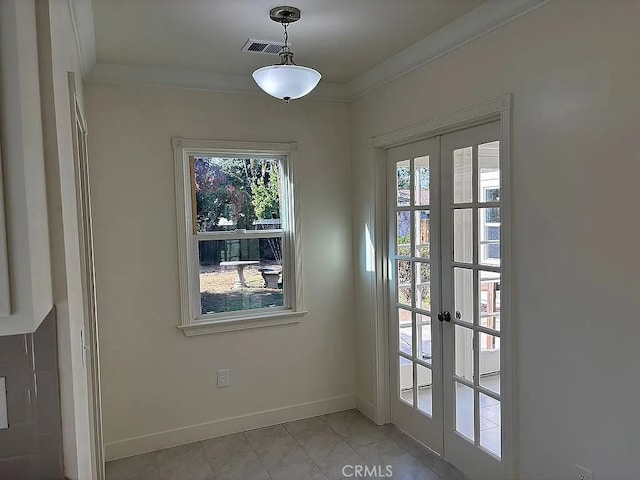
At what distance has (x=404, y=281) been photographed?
132 inches

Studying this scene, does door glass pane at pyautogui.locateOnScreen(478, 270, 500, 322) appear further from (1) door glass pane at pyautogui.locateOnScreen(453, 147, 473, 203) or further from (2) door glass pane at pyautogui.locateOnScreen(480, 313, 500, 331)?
(1) door glass pane at pyautogui.locateOnScreen(453, 147, 473, 203)

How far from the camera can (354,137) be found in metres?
3.75

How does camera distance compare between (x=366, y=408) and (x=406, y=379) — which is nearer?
(x=406, y=379)

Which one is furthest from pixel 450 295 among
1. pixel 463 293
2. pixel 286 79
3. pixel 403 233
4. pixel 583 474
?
pixel 286 79

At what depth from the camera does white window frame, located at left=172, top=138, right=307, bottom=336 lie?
332cm

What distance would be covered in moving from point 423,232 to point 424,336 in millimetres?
694

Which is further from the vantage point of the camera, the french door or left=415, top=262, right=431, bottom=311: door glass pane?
left=415, top=262, right=431, bottom=311: door glass pane

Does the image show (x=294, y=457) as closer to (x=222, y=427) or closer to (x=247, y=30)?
(x=222, y=427)

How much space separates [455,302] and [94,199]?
2.34 metres

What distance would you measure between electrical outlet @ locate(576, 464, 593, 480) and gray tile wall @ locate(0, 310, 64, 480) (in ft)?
6.60

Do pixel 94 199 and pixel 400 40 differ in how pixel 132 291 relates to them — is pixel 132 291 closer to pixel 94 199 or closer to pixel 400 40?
pixel 94 199

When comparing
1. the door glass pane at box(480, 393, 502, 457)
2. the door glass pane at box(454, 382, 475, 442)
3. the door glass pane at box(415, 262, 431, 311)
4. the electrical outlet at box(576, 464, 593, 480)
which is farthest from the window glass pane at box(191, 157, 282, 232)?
the electrical outlet at box(576, 464, 593, 480)

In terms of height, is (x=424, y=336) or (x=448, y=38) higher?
(x=448, y=38)

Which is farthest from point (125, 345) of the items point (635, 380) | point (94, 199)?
point (635, 380)
